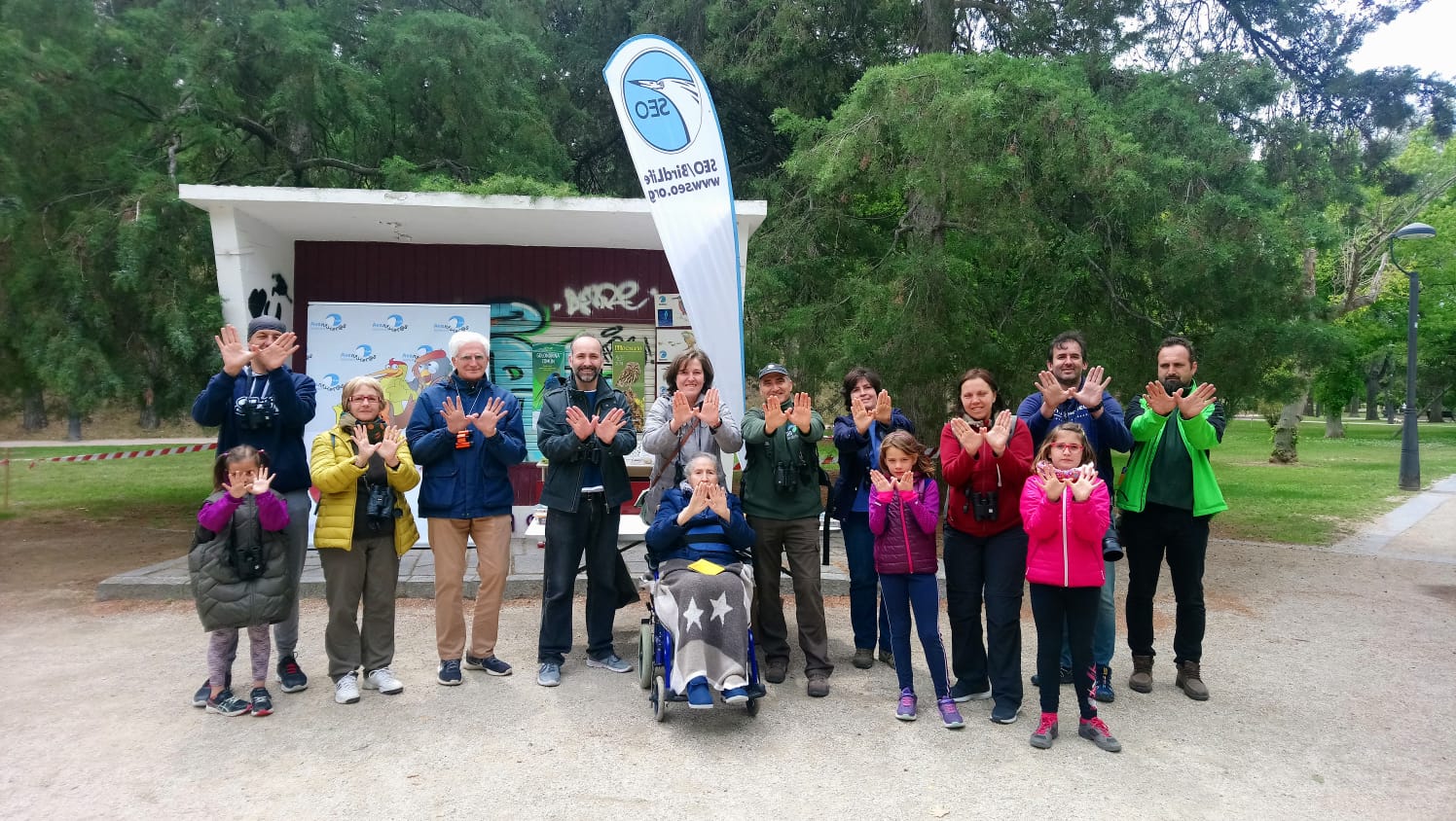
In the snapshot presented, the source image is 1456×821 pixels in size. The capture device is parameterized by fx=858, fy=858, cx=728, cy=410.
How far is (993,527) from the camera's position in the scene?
13.9ft

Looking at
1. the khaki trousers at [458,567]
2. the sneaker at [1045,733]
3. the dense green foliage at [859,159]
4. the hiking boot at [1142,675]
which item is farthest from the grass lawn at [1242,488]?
the khaki trousers at [458,567]

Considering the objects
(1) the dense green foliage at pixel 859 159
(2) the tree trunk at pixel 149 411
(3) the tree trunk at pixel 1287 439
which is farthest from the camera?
(3) the tree trunk at pixel 1287 439

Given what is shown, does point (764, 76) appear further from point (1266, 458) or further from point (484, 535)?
point (1266, 458)

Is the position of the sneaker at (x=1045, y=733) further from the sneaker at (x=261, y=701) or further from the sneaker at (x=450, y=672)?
the sneaker at (x=261, y=701)

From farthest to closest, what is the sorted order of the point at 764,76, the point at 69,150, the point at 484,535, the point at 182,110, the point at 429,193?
1. the point at 764,76
2. the point at 182,110
3. the point at 69,150
4. the point at 429,193
5. the point at 484,535

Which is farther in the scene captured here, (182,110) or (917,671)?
(182,110)

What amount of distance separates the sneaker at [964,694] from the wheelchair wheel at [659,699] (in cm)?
152

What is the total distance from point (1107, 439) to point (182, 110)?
9281 millimetres

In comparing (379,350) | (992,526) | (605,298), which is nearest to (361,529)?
(992,526)

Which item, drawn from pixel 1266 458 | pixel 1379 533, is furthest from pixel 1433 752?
pixel 1266 458

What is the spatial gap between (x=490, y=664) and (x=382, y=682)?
58 cm

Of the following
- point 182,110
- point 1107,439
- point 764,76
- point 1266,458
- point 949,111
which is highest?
point 764,76

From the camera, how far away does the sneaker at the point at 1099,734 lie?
3924 millimetres

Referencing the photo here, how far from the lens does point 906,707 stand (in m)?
4.27
